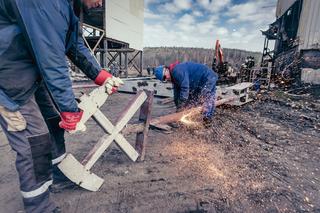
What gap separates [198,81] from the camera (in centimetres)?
458

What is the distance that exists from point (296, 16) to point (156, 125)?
13.2 m

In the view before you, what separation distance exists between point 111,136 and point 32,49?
3.71ft

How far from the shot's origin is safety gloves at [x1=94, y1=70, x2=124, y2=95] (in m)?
1.92

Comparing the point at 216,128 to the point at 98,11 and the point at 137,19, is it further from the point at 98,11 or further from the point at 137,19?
the point at 137,19

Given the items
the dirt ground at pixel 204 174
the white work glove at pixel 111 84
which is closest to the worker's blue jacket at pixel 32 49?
the white work glove at pixel 111 84

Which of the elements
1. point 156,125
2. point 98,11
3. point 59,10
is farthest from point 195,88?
point 98,11

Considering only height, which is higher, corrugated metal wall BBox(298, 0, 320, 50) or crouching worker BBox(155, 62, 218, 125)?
corrugated metal wall BBox(298, 0, 320, 50)

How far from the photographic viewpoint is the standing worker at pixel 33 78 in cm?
129

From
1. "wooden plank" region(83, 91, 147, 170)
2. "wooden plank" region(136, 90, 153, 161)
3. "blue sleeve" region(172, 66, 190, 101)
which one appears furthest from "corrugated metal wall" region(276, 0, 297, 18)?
"wooden plank" region(83, 91, 147, 170)

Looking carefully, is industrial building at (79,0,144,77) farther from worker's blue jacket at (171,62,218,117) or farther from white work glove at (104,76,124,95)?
white work glove at (104,76,124,95)

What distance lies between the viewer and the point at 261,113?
221 inches

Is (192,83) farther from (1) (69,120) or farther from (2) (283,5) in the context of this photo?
(2) (283,5)

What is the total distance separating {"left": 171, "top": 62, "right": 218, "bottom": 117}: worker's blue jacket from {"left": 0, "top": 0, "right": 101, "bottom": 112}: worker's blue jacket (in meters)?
2.85

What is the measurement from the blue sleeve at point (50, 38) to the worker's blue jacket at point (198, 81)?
2873 mm
